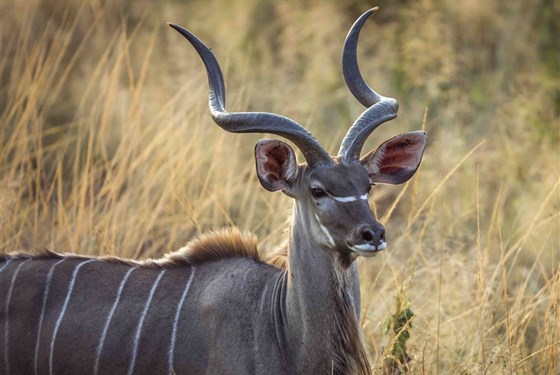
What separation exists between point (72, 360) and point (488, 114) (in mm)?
4799

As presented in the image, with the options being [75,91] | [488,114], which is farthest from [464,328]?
[75,91]

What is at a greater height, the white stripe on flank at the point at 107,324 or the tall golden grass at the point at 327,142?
the tall golden grass at the point at 327,142

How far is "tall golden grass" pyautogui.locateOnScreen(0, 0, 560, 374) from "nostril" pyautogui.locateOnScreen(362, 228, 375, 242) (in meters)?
0.68

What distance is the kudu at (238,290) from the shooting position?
133 inches

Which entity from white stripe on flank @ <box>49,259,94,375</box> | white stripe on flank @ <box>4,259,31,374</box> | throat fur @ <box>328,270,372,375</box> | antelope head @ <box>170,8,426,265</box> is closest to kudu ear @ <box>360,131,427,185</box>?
antelope head @ <box>170,8,426,265</box>

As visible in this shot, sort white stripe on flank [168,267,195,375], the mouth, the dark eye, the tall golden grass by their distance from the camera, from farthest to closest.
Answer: the tall golden grass → white stripe on flank [168,267,195,375] → the dark eye → the mouth

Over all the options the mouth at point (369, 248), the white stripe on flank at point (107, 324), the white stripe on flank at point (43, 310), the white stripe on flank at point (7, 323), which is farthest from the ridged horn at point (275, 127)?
the white stripe on flank at point (7, 323)

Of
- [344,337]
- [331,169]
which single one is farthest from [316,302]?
[331,169]

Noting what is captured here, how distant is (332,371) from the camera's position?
3342 millimetres

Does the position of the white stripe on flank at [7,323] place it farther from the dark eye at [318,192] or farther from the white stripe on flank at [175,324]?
the dark eye at [318,192]

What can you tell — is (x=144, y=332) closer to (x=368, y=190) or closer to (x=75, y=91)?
(x=368, y=190)

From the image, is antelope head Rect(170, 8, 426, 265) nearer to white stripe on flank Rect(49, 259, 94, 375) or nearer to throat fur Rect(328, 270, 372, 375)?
throat fur Rect(328, 270, 372, 375)

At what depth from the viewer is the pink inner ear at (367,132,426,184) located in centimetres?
360

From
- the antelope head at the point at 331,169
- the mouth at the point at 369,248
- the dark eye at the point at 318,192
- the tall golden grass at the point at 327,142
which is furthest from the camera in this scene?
the tall golden grass at the point at 327,142
